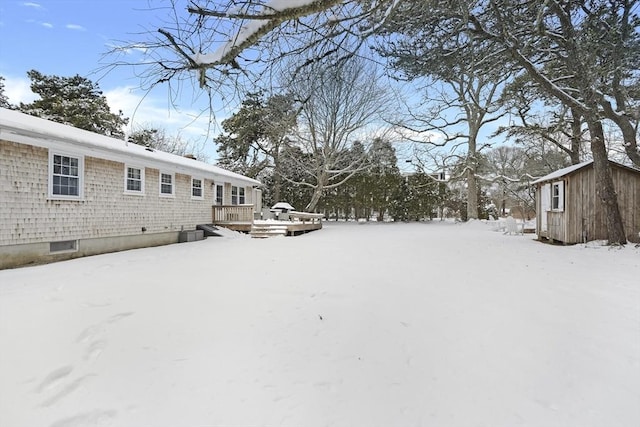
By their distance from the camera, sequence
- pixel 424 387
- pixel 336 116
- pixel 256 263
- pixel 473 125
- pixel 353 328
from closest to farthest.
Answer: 1. pixel 424 387
2. pixel 353 328
3. pixel 256 263
4. pixel 336 116
5. pixel 473 125

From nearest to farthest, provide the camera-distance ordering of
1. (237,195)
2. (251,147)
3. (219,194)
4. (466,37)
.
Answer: (466,37) → (219,194) → (237,195) → (251,147)

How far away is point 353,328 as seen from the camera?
3578mm

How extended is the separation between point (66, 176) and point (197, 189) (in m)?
5.68

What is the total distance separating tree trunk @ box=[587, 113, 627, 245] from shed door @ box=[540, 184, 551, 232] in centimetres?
191

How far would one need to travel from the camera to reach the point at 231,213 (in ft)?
50.0

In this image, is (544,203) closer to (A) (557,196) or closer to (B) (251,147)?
(A) (557,196)

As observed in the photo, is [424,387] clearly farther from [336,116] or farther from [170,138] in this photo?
[170,138]

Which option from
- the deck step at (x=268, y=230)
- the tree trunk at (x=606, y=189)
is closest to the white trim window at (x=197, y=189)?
the deck step at (x=268, y=230)

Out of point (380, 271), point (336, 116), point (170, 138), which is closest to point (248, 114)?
point (336, 116)

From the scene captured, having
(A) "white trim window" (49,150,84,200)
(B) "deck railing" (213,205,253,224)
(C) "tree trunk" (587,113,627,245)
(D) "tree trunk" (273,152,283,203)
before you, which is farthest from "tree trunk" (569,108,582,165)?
(D) "tree trunk" (273,152,283,203)

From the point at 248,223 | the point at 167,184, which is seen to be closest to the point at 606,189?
the point at 248,223

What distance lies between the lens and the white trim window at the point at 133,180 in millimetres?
10173

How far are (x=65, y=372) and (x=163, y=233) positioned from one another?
9512mm

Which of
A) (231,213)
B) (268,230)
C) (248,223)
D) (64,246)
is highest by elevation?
(231,213)
